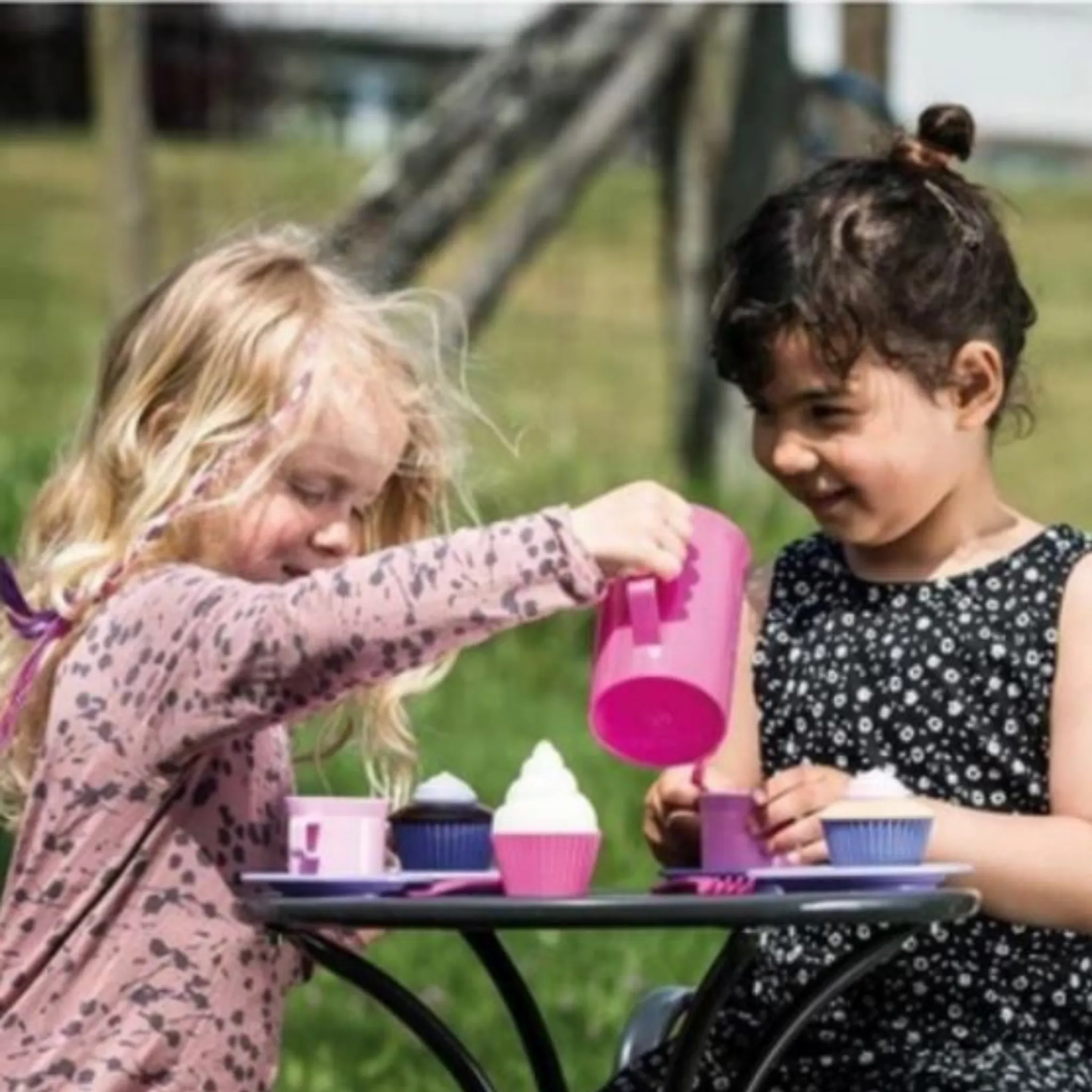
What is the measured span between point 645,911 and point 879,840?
0.25 m

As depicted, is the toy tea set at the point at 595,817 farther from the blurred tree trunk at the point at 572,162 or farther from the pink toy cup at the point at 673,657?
the blurred tree trunk at the point at 572,162

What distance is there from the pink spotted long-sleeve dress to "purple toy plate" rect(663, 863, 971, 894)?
374mm

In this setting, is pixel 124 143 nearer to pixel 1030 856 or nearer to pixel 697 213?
pixel 697 213

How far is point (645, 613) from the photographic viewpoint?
10.9ft

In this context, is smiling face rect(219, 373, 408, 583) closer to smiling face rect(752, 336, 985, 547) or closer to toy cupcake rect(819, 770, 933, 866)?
smiling face rect(752, 336, 985, 547)

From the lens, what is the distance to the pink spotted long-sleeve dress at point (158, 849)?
3508 mm

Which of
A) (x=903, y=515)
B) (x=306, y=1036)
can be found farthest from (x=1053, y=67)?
(x=903, y=515)

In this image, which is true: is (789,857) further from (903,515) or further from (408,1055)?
(408,1055)

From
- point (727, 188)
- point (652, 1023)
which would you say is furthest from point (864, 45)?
point (652, 1023)

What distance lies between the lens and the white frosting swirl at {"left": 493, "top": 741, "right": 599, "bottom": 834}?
3264 millimetres

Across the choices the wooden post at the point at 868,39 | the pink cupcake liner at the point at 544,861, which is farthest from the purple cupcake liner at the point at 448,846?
the wooden post at the point at 868,39

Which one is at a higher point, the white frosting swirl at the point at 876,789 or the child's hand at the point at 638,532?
the child's hand at the point at 638,532

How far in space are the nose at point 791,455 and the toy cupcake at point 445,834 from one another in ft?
1.58

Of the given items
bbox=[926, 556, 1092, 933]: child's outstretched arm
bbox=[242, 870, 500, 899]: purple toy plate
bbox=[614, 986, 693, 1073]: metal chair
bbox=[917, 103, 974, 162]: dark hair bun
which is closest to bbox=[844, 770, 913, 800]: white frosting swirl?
bbox=[926, 556, 1092, 933]: child's outstretched arm
